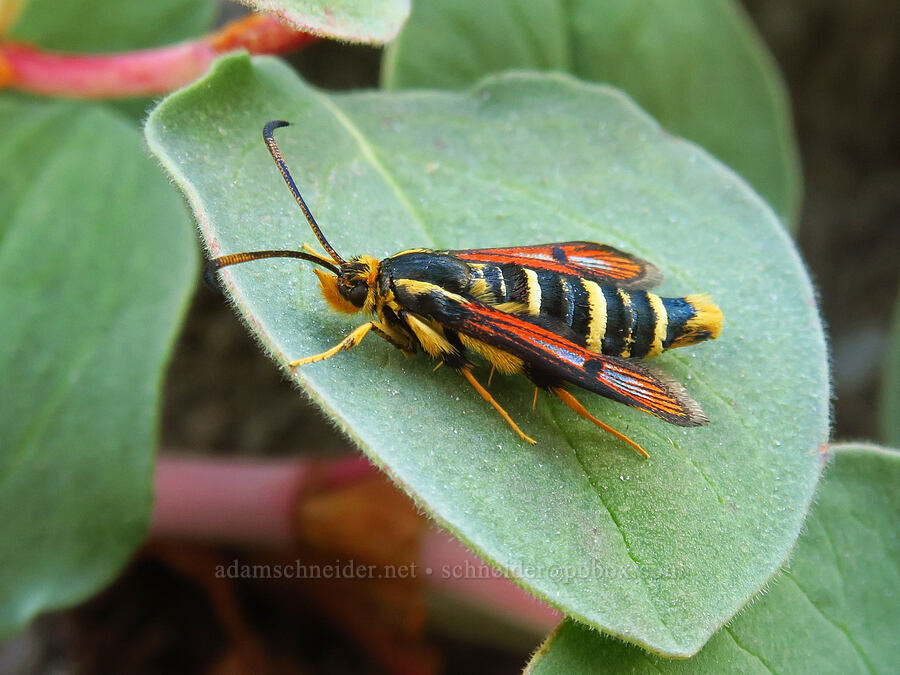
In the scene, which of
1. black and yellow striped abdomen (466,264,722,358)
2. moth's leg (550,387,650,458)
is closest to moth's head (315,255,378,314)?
black and yellow striped abdomen (466,264,722,358)

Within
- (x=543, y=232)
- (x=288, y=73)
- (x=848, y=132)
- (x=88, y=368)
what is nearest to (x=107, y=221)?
(x=88, y=368)

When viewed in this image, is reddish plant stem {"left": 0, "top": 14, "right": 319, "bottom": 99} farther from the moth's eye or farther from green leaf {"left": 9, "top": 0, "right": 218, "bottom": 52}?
the moth's eye

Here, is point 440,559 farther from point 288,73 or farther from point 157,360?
point 288,73

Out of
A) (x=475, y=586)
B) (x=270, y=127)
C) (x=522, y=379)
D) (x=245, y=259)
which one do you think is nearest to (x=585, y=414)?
(x=522, y=379)

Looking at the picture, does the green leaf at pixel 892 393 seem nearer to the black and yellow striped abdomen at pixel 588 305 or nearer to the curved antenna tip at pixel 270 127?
the black and yellow striped abdomen at pixel 588 305

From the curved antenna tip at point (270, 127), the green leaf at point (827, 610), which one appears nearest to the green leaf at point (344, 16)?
the curved antenna tip at point (270, 127)

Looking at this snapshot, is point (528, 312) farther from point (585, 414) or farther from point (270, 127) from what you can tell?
point (270, 127)
